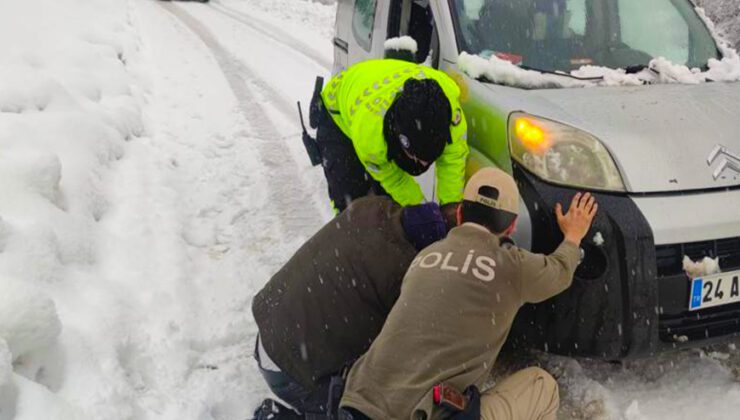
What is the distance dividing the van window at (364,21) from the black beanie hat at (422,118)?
6.07 ft

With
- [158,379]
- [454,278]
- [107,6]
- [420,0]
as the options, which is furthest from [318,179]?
[107,6]

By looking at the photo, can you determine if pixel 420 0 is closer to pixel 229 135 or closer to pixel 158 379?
pixel 158 379

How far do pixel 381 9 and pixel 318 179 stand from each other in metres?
1.73

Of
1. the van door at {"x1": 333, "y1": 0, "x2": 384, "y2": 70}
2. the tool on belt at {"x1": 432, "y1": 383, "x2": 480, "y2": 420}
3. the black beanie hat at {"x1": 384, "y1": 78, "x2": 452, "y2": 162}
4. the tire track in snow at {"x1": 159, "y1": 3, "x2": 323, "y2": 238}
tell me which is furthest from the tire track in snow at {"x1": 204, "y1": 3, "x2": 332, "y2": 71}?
the tool on belt at {"x1": 432, "y1": 383, "x2": 480, "y2": 420}

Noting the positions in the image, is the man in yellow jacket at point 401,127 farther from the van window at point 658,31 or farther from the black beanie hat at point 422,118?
the van window at point 658,31

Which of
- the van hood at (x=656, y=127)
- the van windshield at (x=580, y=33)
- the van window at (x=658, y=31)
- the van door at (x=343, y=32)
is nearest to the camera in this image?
the van hood at (x=656, y=127)

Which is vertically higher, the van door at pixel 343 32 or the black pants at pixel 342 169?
the van door at pixel 343 32

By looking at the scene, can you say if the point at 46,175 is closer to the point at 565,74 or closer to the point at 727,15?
the point at 565,74

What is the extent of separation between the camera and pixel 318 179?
5.49 meters

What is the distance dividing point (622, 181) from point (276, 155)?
4.09 m

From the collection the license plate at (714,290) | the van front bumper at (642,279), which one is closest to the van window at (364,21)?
the van front bumper at (642,279)

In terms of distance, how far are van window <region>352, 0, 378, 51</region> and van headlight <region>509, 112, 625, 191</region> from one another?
2101mm

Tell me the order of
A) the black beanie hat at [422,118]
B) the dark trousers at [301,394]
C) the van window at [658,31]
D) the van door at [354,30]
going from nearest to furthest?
the dark trousers at [301,394] < the black beanie hat at [422,118] < the van window at [658,31] < the van door at [354,30]

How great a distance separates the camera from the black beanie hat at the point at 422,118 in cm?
271
